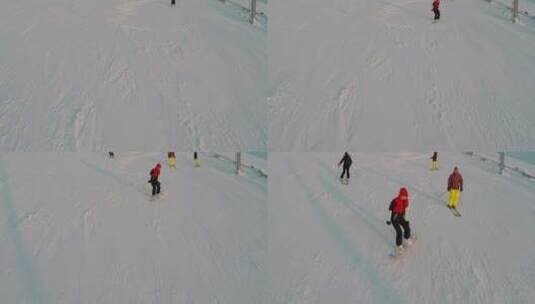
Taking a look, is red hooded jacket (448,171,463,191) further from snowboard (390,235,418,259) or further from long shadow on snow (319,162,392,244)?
snowboard (390,235,418,259)

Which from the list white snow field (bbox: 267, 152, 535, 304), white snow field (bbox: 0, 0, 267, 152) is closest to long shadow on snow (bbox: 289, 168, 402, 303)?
white snow field (bbox: 267, 152, 535, 304)

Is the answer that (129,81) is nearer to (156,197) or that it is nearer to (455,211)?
(156,197)

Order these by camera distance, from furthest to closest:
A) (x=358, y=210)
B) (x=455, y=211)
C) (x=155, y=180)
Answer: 1. (x=155, y=180)
2. (x=358, y=210)
3. (x=455, y=211)

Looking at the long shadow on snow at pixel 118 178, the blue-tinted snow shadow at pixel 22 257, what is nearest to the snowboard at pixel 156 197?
the long shadow on snow at pixel 118 178

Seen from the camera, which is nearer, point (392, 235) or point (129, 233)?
point (392, 235)

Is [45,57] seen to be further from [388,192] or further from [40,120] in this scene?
[388,192]

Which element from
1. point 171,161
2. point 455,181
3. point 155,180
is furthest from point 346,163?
point 171,161

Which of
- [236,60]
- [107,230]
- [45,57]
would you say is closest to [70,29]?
[45,57]
